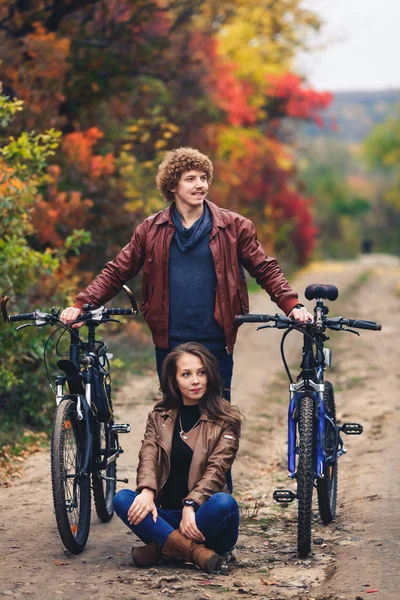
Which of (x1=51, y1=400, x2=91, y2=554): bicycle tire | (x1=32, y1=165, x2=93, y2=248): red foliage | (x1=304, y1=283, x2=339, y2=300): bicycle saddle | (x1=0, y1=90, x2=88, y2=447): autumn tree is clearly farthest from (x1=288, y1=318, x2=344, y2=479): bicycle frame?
(x1=32, y1=165, x2=93, y2=248): red foliage

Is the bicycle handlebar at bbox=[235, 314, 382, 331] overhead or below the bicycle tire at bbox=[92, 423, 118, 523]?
overhead

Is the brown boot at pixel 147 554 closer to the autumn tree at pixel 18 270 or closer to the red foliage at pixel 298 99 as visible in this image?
the autumn tree at pixel 18 270

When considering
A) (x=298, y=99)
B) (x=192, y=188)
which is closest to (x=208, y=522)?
(x=192, y=188)

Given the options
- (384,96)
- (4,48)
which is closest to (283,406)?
(4,48)

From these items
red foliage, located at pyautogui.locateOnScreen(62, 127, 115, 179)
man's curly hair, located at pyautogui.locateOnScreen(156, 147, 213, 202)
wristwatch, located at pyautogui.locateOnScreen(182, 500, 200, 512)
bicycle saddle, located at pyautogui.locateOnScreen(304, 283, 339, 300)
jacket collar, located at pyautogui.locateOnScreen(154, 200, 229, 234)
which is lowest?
wristwatch, located at pyautogui.locateOnScreen(182, 500, 200, 512)

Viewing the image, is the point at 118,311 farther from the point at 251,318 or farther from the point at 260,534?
the point at 260,534

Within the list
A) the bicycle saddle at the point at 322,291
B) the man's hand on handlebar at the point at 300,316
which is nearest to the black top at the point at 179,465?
the man's hand on handlebar at the point at 300,316

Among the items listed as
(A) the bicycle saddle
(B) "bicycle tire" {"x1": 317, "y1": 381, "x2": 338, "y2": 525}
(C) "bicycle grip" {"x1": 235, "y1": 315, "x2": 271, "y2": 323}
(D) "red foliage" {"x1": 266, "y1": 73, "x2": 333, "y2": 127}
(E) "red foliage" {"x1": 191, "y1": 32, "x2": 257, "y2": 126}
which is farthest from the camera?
(D) "red foliage" {"x1": 266, "y1": 73, "x2": 333, "y2": 127}

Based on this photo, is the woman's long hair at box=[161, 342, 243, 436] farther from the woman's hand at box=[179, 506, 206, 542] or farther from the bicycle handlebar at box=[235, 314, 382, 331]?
the woman's hand at box=[179, 506, 206, 542]

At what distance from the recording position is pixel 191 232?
5.92 meters

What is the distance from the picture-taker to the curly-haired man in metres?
5.88

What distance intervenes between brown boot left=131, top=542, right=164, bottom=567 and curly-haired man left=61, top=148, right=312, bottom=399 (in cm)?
96

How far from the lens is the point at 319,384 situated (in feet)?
19.7

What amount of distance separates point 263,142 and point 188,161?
76.0ft
